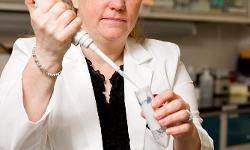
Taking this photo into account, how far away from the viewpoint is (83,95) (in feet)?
3.89

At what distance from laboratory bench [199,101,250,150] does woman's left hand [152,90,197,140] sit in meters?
1.50

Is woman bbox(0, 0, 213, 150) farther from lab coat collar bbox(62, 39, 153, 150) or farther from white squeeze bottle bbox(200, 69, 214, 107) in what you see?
white squeeze bottle bbox(200, 69, 214, 107)

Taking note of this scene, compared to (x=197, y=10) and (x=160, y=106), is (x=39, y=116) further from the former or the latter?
(x=197, y=10)

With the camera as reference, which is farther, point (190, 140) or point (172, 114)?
point (190, 140)

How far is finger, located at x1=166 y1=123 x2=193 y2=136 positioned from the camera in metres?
0.90

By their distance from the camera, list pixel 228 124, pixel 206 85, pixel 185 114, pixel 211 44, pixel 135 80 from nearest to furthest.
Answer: pixel 185 114 → pixel 135 80 → pixel 228 124 → pixel 206 85 → pixel 211 44

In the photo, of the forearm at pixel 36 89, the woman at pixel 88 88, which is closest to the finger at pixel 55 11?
the woman at pixel 88 88

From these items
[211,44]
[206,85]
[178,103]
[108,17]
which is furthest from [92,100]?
[211,44]

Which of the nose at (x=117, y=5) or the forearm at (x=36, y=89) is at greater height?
the nose at (x=117, y=5)

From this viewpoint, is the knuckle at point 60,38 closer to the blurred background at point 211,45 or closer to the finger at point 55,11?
the finger at point 55,11

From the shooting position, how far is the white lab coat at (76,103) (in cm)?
94

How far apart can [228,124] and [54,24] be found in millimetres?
1968

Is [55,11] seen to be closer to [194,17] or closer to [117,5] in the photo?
[117,5]

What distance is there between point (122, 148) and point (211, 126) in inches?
Result: 55.6
